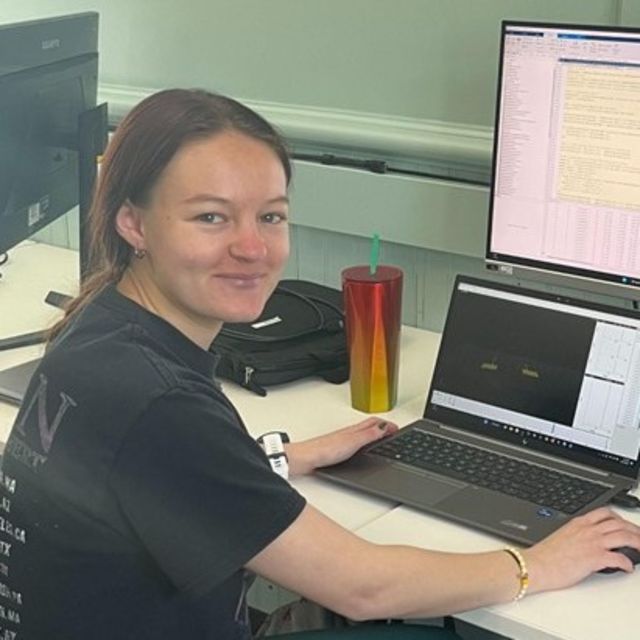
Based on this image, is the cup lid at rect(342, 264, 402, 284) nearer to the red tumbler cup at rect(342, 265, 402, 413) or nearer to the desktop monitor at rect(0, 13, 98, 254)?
the red tumbler cup at rect(342, 265, 402, 413)

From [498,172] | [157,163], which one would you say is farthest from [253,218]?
[498,172]

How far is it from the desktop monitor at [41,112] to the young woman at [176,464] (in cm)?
60

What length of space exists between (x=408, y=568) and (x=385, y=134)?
1026mm

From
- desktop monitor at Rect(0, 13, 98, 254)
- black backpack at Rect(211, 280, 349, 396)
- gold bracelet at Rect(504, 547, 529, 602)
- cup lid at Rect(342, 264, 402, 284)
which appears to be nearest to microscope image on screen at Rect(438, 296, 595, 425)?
cup lid at Rect(342, 264, 402, 284)

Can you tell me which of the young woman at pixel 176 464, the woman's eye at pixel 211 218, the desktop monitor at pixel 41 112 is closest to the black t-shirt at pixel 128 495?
the young woman at pixel 176 464

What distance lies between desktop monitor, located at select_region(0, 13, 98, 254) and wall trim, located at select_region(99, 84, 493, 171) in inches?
14.4

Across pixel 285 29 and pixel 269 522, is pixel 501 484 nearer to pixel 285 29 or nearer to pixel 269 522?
pixel 269 522

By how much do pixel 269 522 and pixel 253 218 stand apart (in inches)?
13.6

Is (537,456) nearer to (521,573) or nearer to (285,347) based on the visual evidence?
(521,573)

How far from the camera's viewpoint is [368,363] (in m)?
1.84

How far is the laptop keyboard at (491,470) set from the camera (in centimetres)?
156

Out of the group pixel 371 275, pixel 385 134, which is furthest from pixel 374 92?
pixel 371 275

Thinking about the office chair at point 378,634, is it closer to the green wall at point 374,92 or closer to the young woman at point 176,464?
the young woman at point 176,464

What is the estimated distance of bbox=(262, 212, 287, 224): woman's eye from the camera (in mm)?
1397
